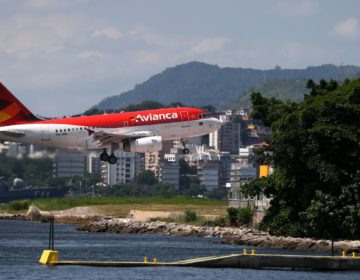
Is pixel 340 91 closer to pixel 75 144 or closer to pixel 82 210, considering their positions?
pixel 75 144

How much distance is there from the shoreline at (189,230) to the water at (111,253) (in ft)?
6.93

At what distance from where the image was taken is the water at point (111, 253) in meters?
76.6

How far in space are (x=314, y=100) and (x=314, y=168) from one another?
8.43 meters

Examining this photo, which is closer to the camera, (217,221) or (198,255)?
(198,255)

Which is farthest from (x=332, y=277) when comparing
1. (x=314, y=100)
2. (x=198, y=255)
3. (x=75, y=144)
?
(x=75, y=144)

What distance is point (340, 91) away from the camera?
109750mm

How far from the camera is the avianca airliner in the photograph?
119 m

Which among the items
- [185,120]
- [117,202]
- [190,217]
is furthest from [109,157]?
[117,202]

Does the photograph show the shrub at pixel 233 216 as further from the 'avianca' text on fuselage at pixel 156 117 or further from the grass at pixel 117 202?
the grass at pixel 117 202

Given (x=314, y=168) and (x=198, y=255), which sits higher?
(x=314, y=168)

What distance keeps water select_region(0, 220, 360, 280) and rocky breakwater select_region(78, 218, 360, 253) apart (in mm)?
2042

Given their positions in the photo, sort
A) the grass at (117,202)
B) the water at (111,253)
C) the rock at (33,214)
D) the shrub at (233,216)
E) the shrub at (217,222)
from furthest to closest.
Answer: the grass at (117,202)
the rock at (33,214)
the shrub at (217,222)
the shrub at (233,216)
the water at (111,253)

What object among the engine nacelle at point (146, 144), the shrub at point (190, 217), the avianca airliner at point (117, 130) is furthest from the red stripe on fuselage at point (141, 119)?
the shrub at point (190, 217)

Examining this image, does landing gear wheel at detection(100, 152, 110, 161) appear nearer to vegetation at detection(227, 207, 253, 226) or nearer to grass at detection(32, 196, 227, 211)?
vegetation at detection(227, 207, 253, 226)
